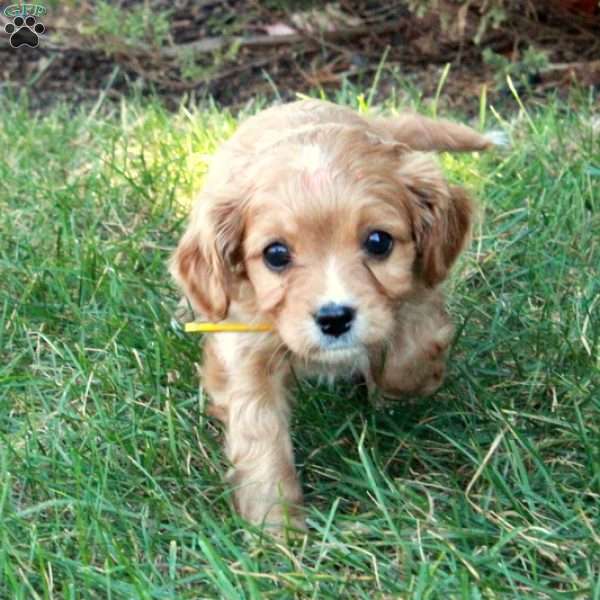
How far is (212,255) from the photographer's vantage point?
3348 mm

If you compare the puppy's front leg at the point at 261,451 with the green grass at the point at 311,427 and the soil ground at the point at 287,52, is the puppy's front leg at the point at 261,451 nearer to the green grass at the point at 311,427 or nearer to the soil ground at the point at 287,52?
the green grass at the point at 311,427

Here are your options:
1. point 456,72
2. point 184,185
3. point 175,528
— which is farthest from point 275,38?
point 175,528

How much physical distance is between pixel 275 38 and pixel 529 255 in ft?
9.72

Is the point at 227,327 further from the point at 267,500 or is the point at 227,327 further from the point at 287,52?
the point at 287,52

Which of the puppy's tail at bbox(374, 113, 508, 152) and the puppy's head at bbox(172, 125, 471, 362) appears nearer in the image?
the puppy's head at bbox(172, 125, 471, 362)

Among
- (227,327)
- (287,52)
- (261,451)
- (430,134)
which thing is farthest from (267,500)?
(287,52)

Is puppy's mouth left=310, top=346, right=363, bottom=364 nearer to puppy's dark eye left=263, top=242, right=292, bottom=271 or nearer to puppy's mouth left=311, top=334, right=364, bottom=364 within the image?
puppy's mouth left=311, top=334, right=364, bottom=364

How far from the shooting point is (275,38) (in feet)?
22.6

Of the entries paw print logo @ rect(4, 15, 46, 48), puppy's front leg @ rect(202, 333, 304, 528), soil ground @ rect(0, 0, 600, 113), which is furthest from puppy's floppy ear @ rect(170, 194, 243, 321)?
paw print logo @ rect(4, 15, 46, 48)

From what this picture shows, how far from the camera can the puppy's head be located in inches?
120

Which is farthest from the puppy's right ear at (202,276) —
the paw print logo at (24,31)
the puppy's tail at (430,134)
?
the paw print logo at (24,31)

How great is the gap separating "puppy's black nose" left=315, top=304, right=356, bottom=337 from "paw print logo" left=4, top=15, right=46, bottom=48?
4.42 meters

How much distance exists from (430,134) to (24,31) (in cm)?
336

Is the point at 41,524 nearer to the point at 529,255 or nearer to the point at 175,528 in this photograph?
the point at 175,528
